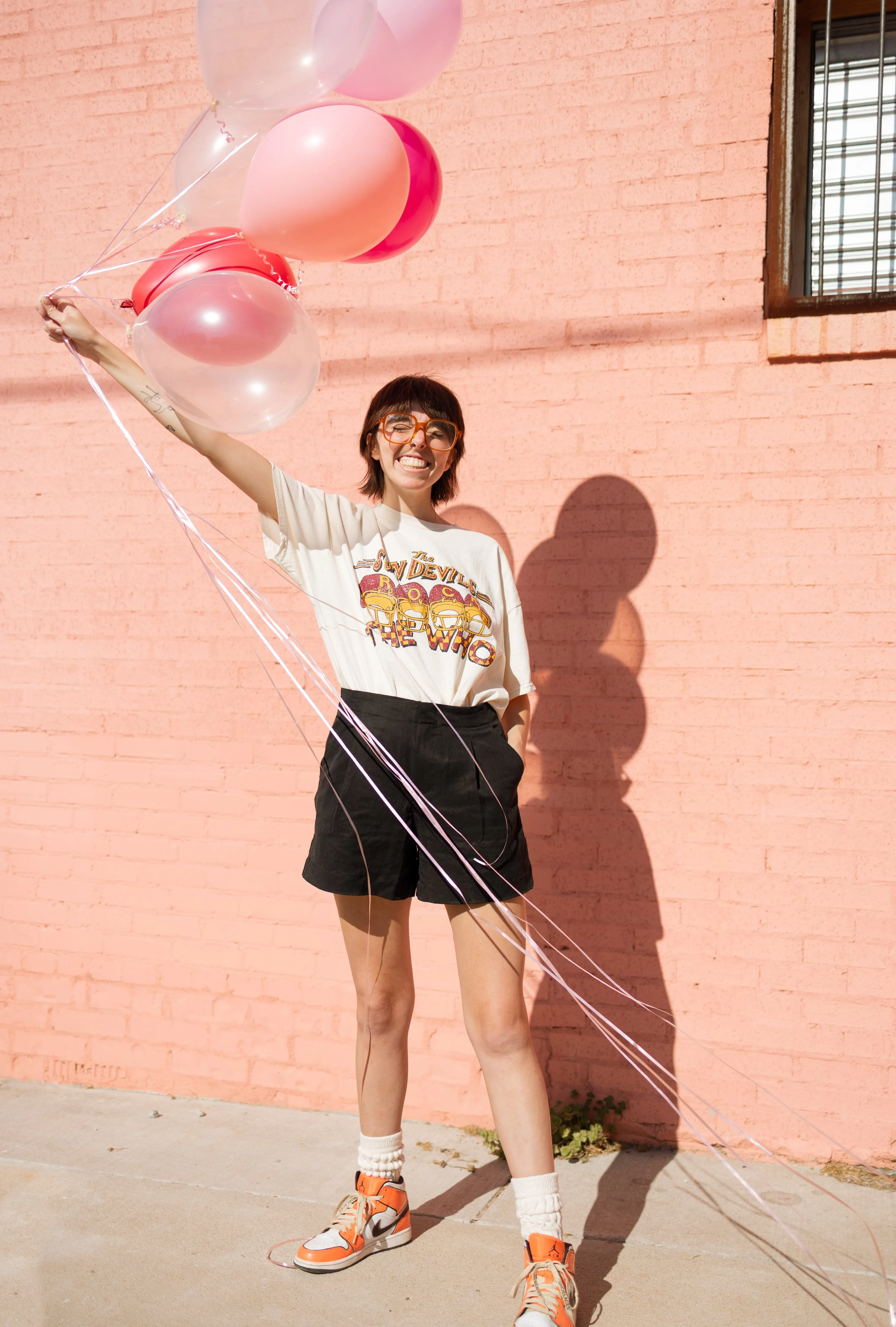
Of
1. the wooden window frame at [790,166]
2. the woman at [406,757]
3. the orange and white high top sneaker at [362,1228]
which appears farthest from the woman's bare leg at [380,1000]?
the wooden window frame at [790,166]

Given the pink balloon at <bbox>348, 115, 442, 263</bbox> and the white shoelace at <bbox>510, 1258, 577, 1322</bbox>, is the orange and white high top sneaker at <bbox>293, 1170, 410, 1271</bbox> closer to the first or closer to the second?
the white shoelace at <bbox>510, 1258, 577, 1322</bbox>

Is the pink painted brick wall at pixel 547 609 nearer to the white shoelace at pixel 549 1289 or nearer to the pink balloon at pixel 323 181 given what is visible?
the white shoelace at pixel 549 1289

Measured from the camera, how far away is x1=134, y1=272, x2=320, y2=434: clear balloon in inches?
74.7

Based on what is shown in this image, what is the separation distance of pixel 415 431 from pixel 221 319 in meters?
0.51

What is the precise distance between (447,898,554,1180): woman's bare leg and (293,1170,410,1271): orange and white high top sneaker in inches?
13.4

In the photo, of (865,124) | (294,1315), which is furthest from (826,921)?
(865,124)

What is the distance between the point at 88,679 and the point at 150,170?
1633 millimetres

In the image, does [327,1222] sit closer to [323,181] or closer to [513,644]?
[513,644]

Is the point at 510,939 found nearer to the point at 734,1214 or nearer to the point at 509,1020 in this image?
the point at 509,1020

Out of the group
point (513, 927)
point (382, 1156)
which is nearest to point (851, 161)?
point (513, 927)

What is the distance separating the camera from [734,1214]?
256cm

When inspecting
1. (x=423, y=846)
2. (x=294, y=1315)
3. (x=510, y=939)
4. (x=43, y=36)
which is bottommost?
(x=294, y=1315)

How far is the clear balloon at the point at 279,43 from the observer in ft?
6.12

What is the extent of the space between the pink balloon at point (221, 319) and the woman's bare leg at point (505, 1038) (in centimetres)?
117
